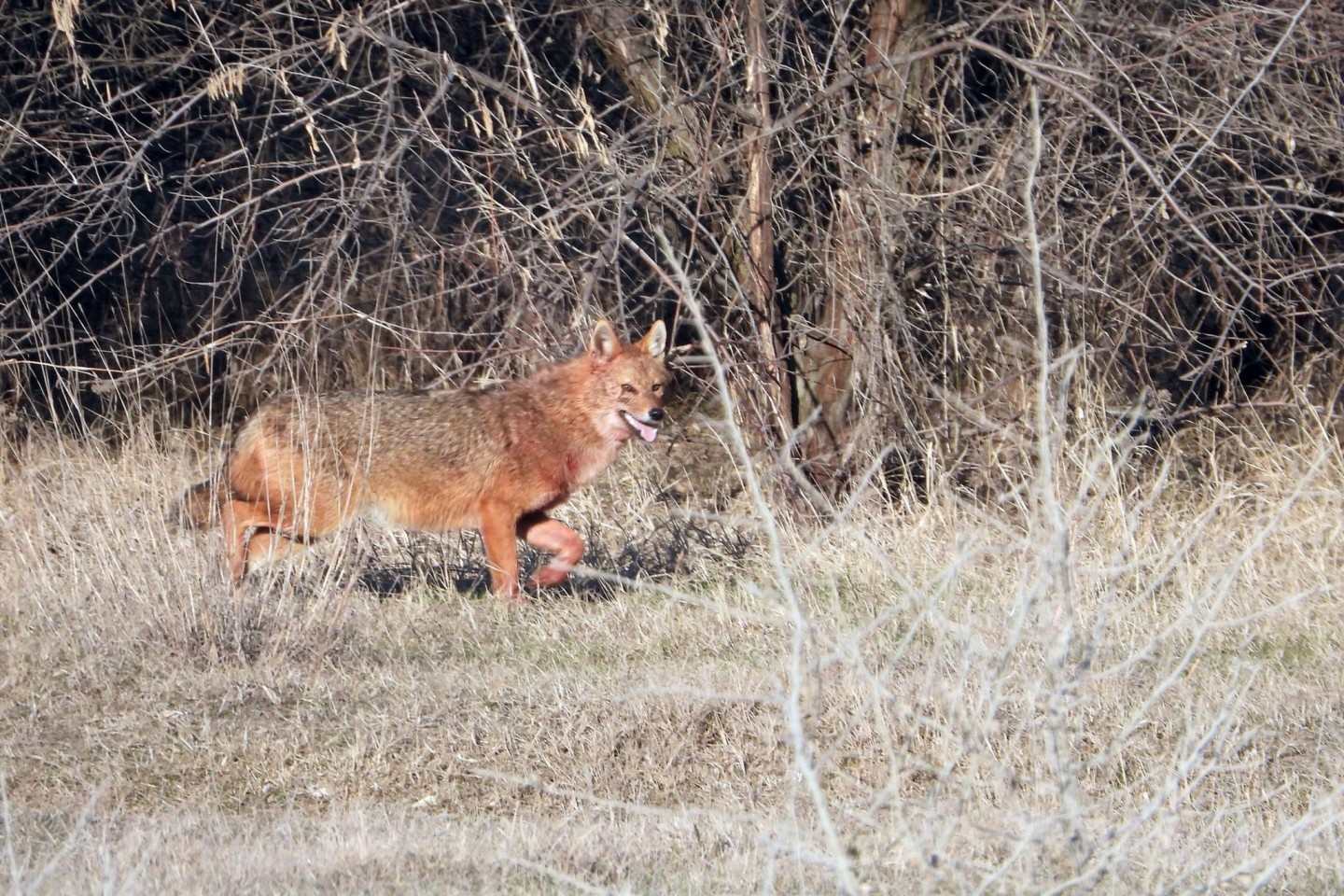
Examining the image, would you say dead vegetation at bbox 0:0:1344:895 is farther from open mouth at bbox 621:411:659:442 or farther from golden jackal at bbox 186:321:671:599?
open mouth at bbox 621:411:659:442

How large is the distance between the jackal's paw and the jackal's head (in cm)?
94

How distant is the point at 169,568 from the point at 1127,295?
613 cm

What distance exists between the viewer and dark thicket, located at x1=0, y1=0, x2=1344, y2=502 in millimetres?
8891

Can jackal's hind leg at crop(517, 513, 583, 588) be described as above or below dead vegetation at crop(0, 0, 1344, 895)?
below

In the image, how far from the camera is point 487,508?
816 cm

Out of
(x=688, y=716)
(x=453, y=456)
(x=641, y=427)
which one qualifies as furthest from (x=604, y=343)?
(x=688, y=716)

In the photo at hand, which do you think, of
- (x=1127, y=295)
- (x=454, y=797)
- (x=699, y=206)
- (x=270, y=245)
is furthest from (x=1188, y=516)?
(x=270, y=245)

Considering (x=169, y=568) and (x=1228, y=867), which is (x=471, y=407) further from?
(x=1228, y=867)

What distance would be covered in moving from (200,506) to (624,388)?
7.87 ft

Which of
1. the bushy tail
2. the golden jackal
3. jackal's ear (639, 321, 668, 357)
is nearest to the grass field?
the bushy tail

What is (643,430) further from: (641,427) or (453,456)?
(453,456)

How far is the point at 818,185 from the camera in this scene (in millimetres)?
9969

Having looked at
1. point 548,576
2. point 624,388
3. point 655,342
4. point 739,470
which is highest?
point 655,342

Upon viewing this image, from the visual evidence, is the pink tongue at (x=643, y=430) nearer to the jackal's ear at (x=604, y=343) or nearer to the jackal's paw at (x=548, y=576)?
the jackal's ear at (x=604, y=343)
